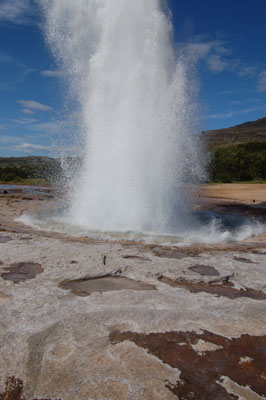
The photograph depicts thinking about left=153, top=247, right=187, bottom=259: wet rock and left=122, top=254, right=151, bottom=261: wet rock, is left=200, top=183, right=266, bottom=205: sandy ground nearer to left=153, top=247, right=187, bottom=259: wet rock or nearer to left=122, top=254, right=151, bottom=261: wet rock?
left=153, top=247, right=187, bottom=259: wet rock

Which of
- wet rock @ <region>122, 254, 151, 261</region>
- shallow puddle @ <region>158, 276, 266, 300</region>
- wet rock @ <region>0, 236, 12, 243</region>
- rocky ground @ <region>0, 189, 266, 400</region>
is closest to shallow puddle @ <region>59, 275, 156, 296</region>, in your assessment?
rocky ground @ <region>0, 189, 266, 400</region>

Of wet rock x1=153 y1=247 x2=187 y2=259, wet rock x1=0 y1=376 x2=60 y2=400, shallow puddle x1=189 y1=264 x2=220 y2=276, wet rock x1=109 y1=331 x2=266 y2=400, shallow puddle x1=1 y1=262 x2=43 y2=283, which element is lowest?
wet rock x1=153 y1=247 x2=187 y2=259

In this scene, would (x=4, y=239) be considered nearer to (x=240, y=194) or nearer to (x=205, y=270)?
(x=205, y=270)

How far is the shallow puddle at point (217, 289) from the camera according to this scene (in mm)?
3779

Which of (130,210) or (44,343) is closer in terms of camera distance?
(44,343)

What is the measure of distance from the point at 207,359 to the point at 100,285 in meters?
1.89

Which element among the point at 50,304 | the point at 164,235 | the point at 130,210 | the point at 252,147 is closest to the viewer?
the point at 50,304

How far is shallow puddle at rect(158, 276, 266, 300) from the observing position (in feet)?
12.4

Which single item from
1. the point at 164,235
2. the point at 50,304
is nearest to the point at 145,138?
the point at 164,235

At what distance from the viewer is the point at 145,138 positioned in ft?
31.8

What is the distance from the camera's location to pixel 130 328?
109 inches

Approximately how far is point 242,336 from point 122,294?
4.63 feet

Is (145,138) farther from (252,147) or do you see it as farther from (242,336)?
(252,147)

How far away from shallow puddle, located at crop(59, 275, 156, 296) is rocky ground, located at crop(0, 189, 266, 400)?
0.01 metres
